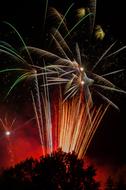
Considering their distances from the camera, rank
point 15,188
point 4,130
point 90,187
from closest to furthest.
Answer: point 15,188 → point 90,187 → point 4,130

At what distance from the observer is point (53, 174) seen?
27906 mm

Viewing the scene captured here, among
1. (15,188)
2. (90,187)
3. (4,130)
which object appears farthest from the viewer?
(4,130)

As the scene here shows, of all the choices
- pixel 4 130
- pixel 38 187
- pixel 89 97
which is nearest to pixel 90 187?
pixel 38 187

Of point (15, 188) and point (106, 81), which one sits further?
point (106, 81)

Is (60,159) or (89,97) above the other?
(89,97)

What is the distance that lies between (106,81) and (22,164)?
257 inches

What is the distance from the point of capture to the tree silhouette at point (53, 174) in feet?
90.1

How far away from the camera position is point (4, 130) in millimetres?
37156

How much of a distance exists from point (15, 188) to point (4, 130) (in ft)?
36.6

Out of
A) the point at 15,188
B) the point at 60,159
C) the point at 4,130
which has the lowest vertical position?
the point at 15,188

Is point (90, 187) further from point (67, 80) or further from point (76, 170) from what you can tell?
point (67, 80)

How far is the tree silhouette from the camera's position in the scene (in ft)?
90.1

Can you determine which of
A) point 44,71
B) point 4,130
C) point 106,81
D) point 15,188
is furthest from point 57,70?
point 4,130

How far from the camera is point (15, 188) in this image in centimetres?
2636
